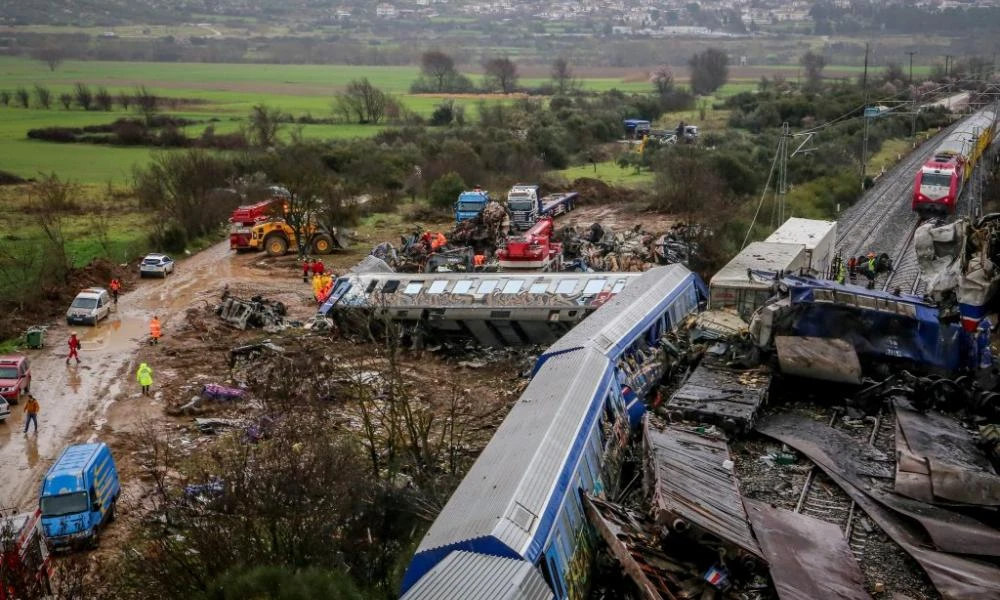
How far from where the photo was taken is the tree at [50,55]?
142750 mm

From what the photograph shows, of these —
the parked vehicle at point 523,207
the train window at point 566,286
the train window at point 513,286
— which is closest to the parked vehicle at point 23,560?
the train window at point 513,286

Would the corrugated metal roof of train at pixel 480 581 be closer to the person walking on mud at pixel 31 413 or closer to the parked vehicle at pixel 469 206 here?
the person walking on mud at pixel 31 413

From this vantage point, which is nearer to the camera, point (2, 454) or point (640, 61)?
point (2, 454)

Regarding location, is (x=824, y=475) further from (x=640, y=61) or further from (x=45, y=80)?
(x=640, y=61)

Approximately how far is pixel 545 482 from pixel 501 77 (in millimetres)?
117318

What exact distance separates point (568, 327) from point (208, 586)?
1673cm

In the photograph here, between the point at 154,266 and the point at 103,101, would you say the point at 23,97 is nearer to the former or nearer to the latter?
the point at 103,101

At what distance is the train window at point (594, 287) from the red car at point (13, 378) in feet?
50.9

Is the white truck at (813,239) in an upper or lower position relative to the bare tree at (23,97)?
lower

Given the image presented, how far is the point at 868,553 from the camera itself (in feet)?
44.8

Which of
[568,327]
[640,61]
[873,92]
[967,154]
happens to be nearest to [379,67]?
[640,61]

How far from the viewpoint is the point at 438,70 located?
5138 inches

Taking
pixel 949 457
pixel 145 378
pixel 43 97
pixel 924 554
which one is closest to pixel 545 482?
pixel 924 554

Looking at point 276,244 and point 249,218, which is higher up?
point 249,218
